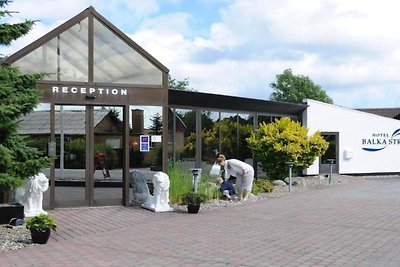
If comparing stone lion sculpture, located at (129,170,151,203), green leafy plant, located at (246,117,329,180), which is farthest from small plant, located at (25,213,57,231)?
green leafy plant, located at (246,117,329,180)

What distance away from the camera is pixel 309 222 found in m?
12.1

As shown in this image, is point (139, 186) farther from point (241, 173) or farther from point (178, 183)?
point (241, 173)

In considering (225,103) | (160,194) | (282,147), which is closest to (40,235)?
(160,194)

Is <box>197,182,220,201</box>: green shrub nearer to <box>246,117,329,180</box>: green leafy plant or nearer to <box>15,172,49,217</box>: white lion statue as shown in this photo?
<box>15,172,49,217</box>: white lion statue

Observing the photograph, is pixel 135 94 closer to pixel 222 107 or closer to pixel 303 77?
pixel 222 107

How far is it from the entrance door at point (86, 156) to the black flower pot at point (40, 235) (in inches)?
176

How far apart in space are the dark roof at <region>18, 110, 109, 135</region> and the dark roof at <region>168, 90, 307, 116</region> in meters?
5.33

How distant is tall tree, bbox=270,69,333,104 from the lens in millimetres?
76000

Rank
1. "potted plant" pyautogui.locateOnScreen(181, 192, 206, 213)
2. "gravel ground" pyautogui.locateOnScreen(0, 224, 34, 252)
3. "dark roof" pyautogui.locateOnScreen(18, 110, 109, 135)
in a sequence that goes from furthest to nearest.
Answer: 1. "dark roof" pyautogui.locateOnScreen(18, 110, 109, 135)
2. "potted plant" pyautogui.locateOnScreen(181, 192, 206, 213)
3. "gravel ground" pyautogui.locateOnScreen(0, 224, 34, 252)

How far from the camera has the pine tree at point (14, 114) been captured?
29.2ft

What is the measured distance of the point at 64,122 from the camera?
1396 centimetres

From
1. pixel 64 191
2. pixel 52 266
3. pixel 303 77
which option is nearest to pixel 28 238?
pixel 52 266

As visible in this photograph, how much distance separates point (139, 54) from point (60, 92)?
233 centimetres

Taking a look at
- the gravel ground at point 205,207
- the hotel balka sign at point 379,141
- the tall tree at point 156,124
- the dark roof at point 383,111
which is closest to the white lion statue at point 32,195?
the gravel ground at point 205,207
